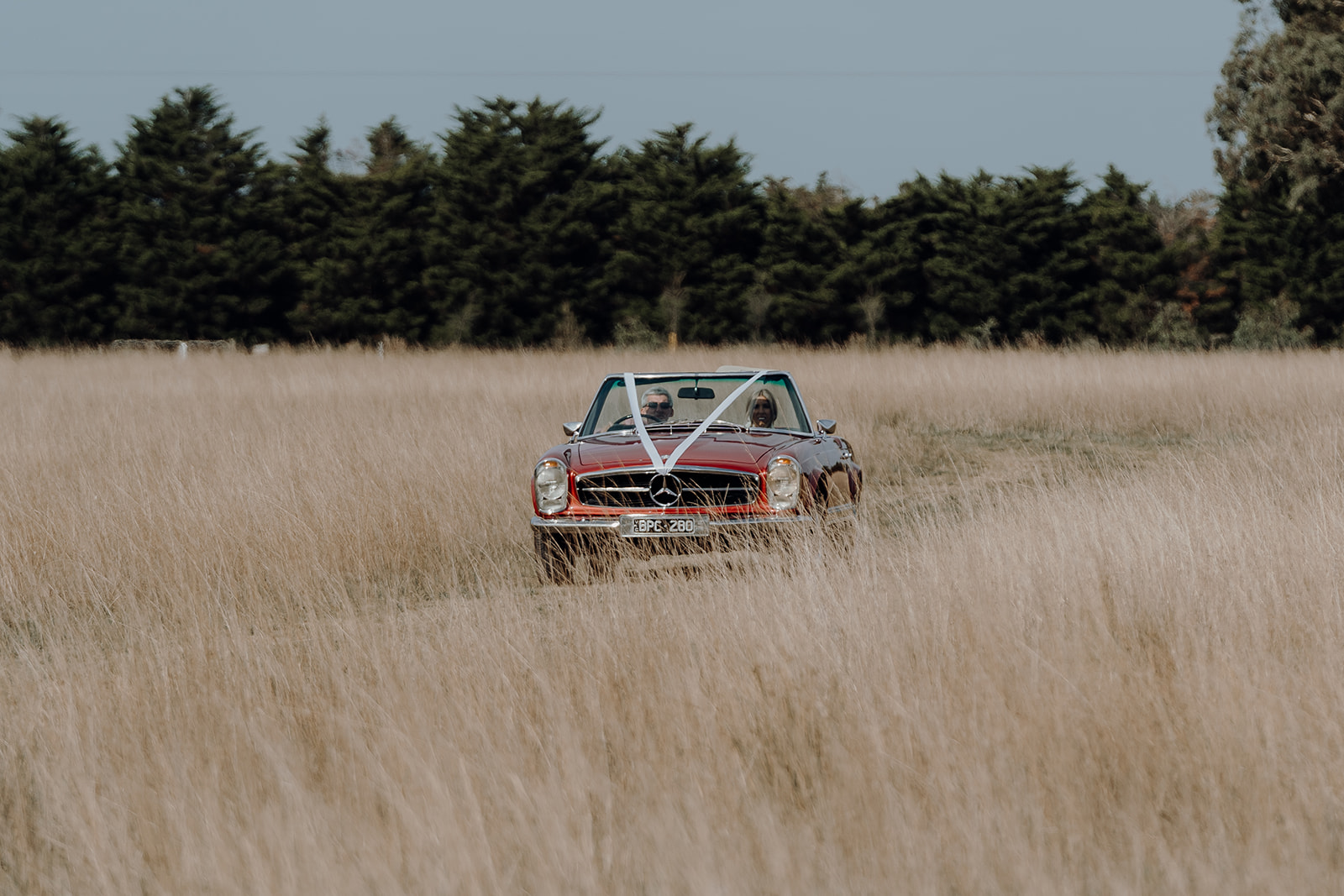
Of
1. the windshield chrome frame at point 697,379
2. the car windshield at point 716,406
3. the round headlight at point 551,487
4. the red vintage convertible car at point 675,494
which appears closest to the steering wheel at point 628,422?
the car windshield at point 716,406

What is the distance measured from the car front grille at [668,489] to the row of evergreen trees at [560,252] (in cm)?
3058

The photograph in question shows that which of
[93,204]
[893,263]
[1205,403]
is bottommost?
[1205,403]

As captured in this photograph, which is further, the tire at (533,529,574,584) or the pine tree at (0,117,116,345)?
the pine tree at (0,117,116,345)

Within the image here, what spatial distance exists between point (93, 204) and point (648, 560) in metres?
39.6

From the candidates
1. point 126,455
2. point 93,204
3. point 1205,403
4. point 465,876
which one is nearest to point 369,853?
point 465,876

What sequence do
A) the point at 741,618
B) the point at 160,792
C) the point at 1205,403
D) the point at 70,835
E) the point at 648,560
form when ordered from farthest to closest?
the point at 1205,403 < the point at 648,560 < the point at 741,618 < the point at 160,792 < the point at 70,835

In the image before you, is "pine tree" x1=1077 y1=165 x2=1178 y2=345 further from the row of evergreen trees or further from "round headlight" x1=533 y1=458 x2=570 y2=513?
"round headlight" x1=533 y1=458 x2=570 y2=513

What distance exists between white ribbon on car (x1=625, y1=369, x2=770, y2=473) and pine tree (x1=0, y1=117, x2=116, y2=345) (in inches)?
1373

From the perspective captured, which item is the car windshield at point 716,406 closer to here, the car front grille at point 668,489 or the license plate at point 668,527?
the car front grille at point 668,489

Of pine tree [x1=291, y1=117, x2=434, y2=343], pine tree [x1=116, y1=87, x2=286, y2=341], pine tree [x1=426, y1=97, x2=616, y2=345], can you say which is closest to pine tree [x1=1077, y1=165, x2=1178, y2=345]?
pine tree [x1=426, y1=97, x2=616, y2=345]

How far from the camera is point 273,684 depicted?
4.62 m

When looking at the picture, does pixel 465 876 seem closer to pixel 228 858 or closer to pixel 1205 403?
pixel 228 858

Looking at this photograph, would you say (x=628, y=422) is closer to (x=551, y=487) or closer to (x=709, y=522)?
(x=551, y=487)

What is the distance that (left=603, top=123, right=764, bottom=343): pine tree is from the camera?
130ft
